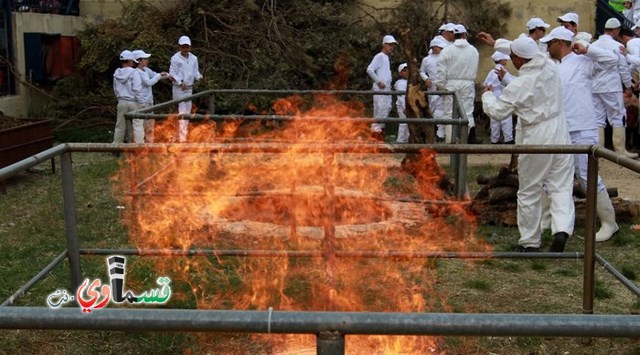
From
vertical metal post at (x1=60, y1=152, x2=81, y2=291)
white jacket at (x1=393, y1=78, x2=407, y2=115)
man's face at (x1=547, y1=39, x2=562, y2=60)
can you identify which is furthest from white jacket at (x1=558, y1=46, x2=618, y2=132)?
white jacket at (x1=393, y1=78, x2=407, y2=115)

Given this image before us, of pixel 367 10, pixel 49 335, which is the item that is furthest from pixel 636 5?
pixel 49 335

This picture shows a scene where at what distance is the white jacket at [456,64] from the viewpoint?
13.1m

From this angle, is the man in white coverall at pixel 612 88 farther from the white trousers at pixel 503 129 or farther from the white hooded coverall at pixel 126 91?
the white hooded coverall at pixel 126 91

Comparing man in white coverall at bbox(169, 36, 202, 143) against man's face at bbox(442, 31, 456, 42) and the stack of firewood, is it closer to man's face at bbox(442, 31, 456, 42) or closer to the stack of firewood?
man's face at bbox(442, 31, 456, 42)

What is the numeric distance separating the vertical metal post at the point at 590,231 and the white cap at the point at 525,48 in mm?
2190

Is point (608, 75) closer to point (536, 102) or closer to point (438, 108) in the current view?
point (438, 108)

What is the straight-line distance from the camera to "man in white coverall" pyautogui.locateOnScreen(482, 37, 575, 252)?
6.46m

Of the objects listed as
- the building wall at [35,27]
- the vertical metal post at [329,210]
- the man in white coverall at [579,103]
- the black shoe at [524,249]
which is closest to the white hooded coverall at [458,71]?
the man in white coverall at [579,103]

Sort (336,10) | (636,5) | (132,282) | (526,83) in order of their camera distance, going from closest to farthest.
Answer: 1. (132,282)
2. (526,83)
3. (636,5)
4. (336,10)

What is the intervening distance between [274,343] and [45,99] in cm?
1335

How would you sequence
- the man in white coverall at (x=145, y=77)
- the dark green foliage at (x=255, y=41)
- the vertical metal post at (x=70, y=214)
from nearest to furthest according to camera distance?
the vertical metal post at (x=70, y=214) → the man in white coverall at (x=145, y=77) → the dark green foliage at (x=255, y=41)

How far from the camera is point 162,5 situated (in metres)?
17.1

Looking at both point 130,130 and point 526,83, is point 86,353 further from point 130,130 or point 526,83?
point 526,83

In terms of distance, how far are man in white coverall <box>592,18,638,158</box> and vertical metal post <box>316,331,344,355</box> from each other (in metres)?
10.2
